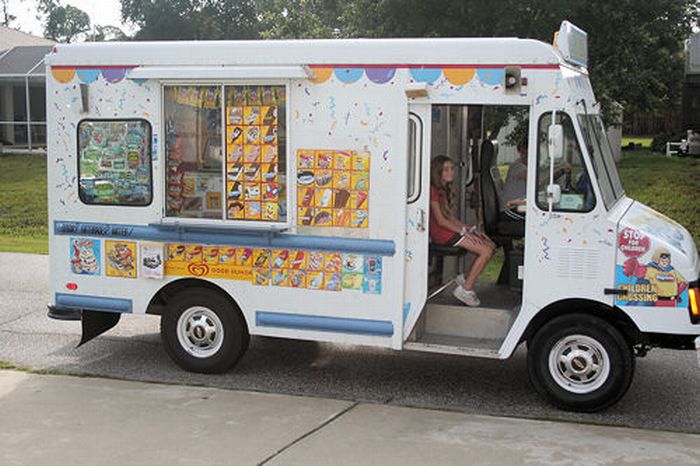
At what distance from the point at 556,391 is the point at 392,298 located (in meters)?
1.43

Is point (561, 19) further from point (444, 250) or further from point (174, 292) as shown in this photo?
point (174, 292)

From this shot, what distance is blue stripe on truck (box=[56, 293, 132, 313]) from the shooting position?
7.78m

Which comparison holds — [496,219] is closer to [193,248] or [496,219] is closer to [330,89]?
[330,89]

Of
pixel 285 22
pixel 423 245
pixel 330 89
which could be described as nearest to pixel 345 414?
pixel 423 245

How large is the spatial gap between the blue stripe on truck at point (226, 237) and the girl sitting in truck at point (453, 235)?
57 centimetres

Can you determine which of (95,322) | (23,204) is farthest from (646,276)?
(23,204)

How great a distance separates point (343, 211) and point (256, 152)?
2.88 feet

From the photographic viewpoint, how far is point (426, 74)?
269 inches

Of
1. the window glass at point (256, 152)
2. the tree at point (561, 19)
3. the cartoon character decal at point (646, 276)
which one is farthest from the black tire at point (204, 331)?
the tree at point (561, 19)

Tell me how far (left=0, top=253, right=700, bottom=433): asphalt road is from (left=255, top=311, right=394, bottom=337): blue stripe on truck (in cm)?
52

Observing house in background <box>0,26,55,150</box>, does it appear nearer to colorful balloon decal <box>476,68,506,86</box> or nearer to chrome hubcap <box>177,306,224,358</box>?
chrome hubcap <box>177,306,224,358</box>

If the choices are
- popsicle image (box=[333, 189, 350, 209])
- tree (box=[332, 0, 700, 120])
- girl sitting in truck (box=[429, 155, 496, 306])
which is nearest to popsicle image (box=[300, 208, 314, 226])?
popsicle image (box=[333, 189, 350, 209])

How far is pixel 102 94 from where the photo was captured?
7656 millimetres

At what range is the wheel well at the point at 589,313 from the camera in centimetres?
662
